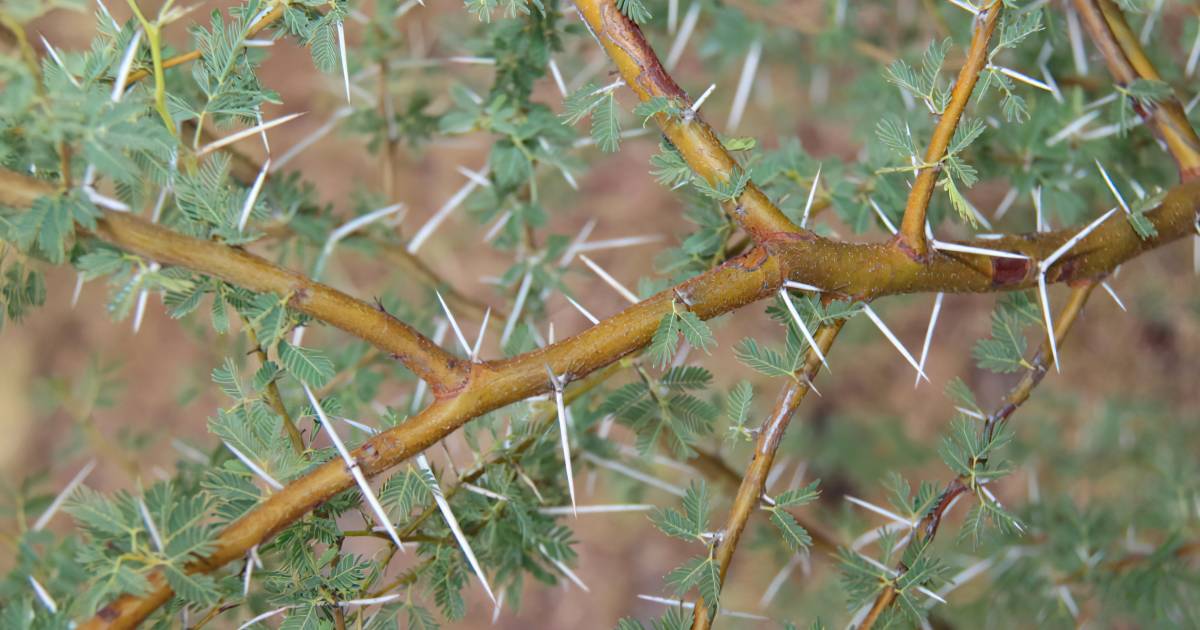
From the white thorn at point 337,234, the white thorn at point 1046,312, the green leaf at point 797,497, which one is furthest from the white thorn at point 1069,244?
the white thorn at point 337,234

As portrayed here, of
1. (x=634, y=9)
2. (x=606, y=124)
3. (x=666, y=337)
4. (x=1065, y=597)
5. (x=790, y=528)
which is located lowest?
(x=1065, y=597)

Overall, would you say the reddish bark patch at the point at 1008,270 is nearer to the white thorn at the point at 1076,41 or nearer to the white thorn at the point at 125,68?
the white thorn at the point at 1076,41

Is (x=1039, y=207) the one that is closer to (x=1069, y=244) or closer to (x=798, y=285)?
(x=1069, y=244)

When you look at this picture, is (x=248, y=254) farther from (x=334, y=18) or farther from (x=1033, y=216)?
(x=1033, y=216)

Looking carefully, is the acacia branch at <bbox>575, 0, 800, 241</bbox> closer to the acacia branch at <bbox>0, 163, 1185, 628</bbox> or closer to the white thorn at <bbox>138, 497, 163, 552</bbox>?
the acacia branch at <bbox>0, 163, 1185, 628</bbox>

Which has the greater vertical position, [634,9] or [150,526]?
[634,9]

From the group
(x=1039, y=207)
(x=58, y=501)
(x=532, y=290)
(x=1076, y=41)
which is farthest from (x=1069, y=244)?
(x=58, y=501)
